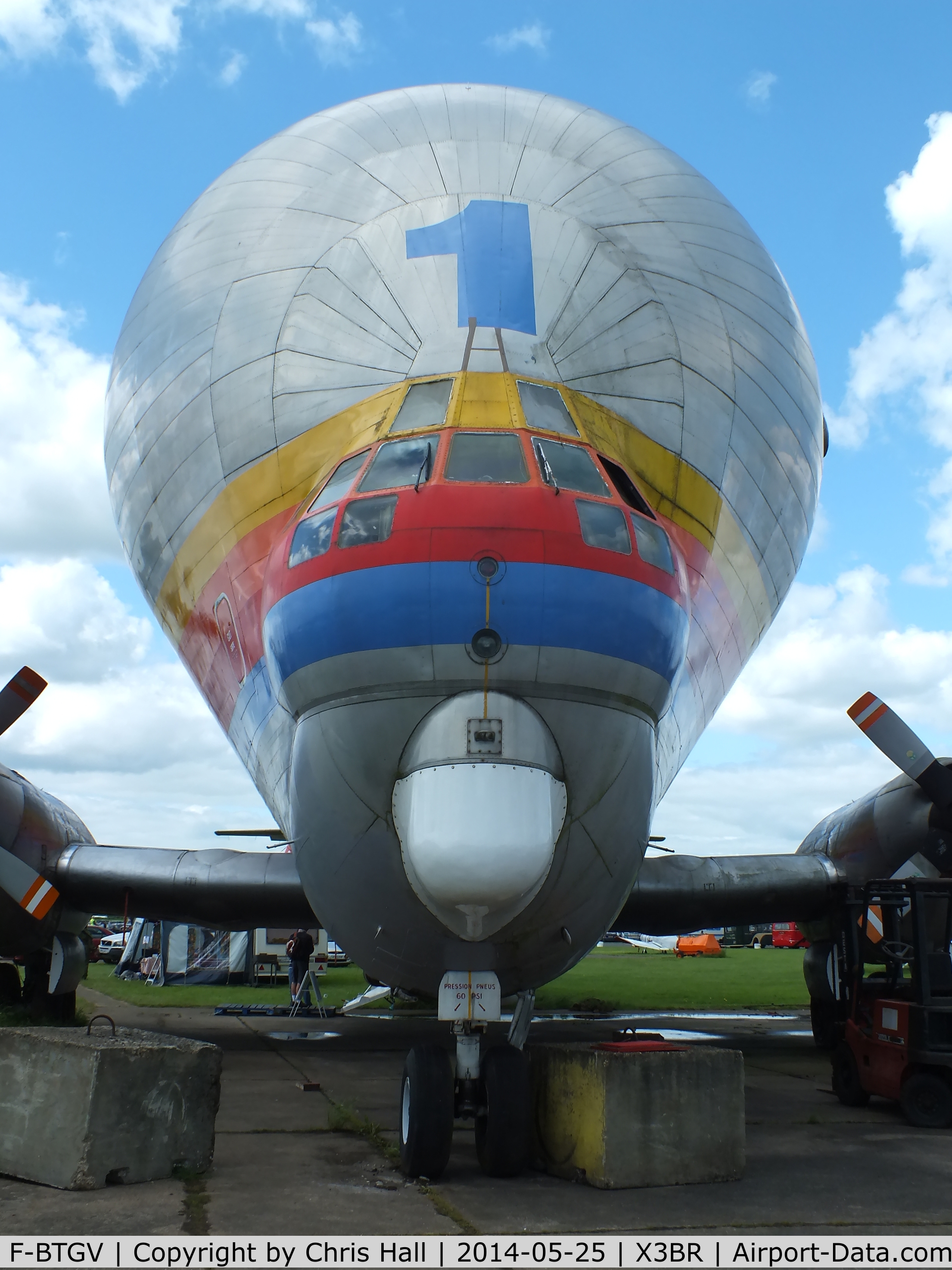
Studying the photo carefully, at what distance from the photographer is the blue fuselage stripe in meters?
5.67

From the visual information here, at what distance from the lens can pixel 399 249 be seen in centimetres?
808

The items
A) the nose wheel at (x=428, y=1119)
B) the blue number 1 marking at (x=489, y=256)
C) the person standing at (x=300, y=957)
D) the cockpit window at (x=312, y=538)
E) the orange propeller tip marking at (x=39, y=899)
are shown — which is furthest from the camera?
the person standing at (x=300, y=957)

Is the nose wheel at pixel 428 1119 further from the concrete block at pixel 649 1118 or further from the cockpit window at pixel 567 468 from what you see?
the cockpit window at pixel 567 468

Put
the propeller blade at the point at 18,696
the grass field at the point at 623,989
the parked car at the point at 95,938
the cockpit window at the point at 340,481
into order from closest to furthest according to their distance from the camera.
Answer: the cockpit window at the point at 340,481 → the propeller blade at the point at 18,696 → the grass field at the point at 623,989 → the parked car at the point at 95,938

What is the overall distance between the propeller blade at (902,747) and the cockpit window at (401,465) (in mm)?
5890

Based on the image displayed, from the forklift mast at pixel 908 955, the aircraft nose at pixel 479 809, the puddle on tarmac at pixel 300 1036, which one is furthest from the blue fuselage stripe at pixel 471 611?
the puddle on tarmac at pixel 300 1036

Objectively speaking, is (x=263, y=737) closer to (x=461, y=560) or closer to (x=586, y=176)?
(x=461, y=560)

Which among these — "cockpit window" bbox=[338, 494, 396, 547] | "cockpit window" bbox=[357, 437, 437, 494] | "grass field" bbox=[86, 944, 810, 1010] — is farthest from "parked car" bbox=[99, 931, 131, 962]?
"cockpit window" bbox=[338, 494, 396, 547]

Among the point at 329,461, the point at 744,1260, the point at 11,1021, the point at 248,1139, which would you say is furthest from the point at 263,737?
the point at 11,1021

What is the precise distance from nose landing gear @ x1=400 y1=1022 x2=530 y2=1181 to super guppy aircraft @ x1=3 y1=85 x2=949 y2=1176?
0.07 ft

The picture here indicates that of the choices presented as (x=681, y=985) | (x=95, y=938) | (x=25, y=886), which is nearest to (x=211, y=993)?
(x=681, y=985)

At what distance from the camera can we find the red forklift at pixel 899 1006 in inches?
316

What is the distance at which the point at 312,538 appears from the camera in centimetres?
634

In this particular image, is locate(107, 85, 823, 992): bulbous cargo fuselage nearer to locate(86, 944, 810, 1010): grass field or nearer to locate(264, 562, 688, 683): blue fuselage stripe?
locate(264, 562, 688, 683): blue fuselage stripe
